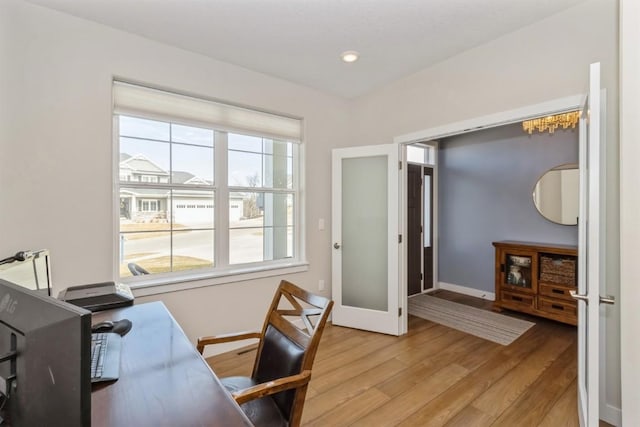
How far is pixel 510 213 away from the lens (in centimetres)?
411

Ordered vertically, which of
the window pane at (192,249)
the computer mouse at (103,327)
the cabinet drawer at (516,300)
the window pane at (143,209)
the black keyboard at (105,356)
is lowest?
the cabinet drawer at (516,300)

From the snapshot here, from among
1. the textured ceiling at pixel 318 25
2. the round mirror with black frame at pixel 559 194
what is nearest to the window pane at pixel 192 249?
the textured ceiling at pixel 318 25

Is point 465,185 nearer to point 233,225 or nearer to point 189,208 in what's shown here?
point 233,225

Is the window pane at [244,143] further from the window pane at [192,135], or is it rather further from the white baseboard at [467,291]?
the white baseboard at [467,291]

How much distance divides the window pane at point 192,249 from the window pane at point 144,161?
519 millimetres

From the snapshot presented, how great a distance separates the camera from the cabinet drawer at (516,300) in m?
3.53

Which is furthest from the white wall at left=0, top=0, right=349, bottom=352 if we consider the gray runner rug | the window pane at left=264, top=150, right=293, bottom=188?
the gray runner rug

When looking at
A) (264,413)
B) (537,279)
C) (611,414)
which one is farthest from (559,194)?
(264,413)

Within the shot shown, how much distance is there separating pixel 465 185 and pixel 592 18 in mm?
2877

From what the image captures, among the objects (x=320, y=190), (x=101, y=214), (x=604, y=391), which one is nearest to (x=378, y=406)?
(x=604, y=391)

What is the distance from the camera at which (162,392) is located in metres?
0.90

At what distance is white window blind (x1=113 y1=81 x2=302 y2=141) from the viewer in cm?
230

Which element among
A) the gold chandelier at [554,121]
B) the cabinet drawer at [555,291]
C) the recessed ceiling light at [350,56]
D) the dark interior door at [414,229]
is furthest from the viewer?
the dark interior door at [414,229]

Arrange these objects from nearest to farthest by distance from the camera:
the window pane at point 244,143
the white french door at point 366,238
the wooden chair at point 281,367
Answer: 1. the wooden chair at point 281,367
2. the window pane at point 244,143
3. the white french door at point 366,238
